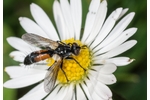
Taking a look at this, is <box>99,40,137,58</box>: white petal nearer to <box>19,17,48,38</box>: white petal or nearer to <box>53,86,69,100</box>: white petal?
<box>53,86,69,100</box>: white petal

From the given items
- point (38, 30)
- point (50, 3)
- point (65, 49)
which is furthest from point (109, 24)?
point (50, 3)

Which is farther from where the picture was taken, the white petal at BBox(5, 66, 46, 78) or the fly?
the white petal at BBox(5, 66, 46, 78)

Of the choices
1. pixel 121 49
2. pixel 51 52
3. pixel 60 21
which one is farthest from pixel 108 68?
pixel 60 21

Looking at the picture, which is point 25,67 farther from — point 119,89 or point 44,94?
point 119,89

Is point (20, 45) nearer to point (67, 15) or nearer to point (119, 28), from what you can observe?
point (67, 15)

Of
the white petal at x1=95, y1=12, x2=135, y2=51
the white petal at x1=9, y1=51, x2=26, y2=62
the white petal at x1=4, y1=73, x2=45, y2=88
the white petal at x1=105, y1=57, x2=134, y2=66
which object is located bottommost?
the white petal at x1=4, y1=73, x2=45, y2=88

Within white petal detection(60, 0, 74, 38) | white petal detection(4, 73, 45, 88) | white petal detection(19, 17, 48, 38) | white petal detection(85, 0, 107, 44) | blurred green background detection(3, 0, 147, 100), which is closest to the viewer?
white petal detection(85, 0, 107, 44)

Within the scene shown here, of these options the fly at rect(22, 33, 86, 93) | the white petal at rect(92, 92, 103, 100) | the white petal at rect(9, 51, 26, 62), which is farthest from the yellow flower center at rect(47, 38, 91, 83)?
the white petal at rect(9, 51, 26, 62)
